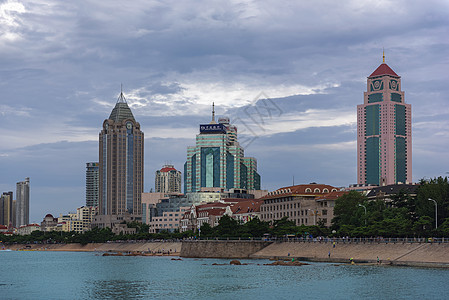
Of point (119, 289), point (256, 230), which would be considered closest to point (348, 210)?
point (256, 230)

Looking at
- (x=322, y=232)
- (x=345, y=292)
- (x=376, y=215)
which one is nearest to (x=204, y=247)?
(x=322, y=232)

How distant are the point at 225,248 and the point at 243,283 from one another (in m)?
71.2

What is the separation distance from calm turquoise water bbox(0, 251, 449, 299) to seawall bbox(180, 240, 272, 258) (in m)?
35.8

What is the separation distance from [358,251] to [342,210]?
153ft

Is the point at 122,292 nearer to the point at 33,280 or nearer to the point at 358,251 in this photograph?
the point at 33,280

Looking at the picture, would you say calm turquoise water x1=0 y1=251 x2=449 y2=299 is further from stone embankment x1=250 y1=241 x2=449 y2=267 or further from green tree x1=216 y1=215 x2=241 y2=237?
green tree x1=216 y1=215 x2=241 y2=237

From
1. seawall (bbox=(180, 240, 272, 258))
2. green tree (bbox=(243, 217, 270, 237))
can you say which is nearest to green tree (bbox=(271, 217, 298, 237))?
seawall (bbox=(180, 240, 272, 258))

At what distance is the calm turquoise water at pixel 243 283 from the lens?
9238 centimetres

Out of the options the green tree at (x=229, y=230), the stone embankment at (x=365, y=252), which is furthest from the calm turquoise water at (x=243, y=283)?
the green tree at (x=229, y=230)

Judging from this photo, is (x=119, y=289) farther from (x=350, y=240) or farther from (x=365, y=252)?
(x=350, y=240)

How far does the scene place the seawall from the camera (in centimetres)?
17550

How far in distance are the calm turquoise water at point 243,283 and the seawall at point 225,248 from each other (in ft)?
118

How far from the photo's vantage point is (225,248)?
179m

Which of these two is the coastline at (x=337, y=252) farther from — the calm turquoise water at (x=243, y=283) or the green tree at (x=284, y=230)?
the calm turquoise water at (x=243, y=283)
